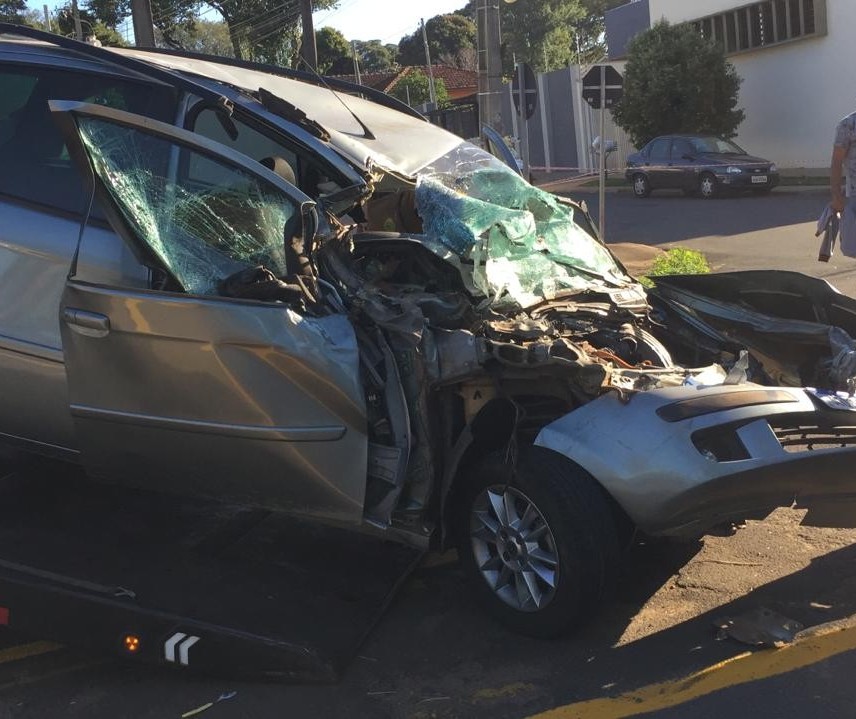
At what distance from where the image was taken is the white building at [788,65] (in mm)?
23688

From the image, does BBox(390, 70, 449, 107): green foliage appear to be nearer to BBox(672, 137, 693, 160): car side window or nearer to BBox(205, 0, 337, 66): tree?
BBox(205, 0, 337, 66): tree

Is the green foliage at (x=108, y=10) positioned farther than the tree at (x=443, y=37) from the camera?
No

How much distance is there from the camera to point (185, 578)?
365 cm

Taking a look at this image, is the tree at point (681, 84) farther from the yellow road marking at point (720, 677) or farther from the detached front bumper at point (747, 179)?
the yellow road marking at point (720, 677)

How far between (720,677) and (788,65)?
25.5m

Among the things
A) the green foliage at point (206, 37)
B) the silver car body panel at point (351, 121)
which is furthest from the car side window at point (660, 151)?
the green foliage at point (206, 37)

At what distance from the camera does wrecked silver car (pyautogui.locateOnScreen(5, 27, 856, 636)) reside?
10.7 ft

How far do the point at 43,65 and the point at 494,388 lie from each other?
2.42m

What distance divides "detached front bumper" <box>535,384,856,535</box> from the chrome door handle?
1678mm

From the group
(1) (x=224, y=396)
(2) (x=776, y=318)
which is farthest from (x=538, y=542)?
(2) (x=776, y=318)

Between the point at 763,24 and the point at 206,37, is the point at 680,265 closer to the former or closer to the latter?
the point at 763,24

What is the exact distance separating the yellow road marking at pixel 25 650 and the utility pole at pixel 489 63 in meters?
8.92

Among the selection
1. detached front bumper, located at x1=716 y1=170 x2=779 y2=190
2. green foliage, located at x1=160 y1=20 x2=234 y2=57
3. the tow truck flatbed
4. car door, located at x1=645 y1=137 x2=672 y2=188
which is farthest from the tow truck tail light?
green foliage, located at x1=160 y1=20 x2=234 y2=57

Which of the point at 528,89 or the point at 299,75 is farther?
the point at 528,89
